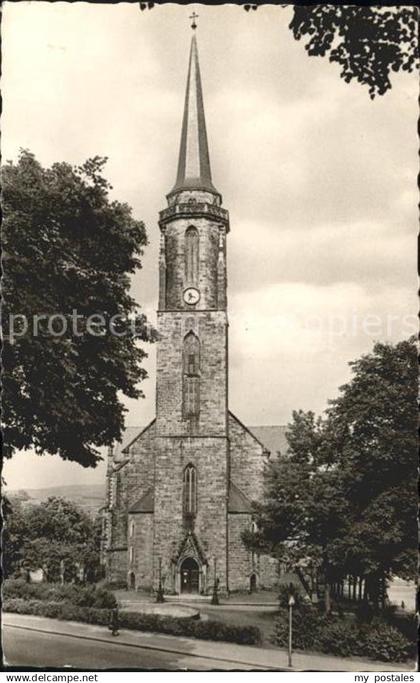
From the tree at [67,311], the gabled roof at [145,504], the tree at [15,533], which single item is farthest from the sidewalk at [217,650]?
the gabled roof at [145,504]

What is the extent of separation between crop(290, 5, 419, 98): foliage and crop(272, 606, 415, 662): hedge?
41.8 feet

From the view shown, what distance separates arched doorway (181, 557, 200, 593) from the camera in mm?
44406

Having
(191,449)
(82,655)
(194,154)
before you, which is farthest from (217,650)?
(194,154)

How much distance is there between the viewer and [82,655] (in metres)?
→ 16.2

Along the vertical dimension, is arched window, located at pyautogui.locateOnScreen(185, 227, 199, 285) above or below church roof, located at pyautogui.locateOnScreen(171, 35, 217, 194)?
below

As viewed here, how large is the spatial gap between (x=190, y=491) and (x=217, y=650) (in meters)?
28.7

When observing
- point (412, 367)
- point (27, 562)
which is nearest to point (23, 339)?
point (412, 367)

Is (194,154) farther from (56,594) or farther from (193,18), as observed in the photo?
(193,18)

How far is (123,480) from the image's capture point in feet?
162

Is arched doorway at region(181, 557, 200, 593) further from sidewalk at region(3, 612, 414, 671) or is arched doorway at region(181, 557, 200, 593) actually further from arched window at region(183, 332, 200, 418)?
sidewalk at region(3, 612, 414, 671)

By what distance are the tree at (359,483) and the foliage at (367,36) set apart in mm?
12567

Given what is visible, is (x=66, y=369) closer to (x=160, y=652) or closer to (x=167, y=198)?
(x=160, y=652)

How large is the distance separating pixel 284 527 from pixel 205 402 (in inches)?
797

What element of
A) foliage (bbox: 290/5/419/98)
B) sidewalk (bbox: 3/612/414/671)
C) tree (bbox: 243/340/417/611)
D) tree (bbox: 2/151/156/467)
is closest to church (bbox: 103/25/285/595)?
tree (bbox: 243/340/417/611)
